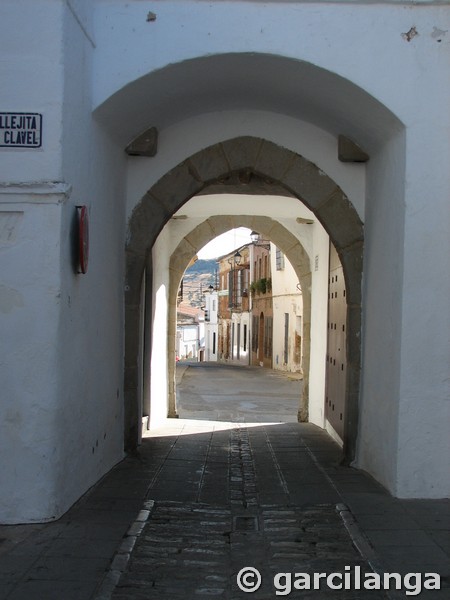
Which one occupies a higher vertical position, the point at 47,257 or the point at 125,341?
the point at 47,257

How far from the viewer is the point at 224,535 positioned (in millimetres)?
3945

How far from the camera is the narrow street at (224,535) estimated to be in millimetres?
3217

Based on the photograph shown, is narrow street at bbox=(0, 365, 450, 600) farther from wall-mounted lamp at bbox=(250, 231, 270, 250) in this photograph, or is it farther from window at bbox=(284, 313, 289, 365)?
wall-mounted lamp at bbox=(250, 231, 270, 250)

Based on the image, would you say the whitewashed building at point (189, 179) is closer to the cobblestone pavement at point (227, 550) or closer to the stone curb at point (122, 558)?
the stone curb at point (122, 558)

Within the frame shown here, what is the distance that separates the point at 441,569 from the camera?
11.1 ft

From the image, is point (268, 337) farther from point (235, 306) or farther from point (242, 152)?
point (242, 152)

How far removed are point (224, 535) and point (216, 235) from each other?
6339mm

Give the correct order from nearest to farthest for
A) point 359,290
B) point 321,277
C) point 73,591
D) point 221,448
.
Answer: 1. point 73,591
2. point 359,290
3. point 221,448
4. point 321,277

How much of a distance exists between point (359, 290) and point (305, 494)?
1760 mm

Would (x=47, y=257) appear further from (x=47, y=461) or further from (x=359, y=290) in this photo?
(x=359, y=290)

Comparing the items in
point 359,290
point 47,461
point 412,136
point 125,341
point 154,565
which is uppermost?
point 412,136

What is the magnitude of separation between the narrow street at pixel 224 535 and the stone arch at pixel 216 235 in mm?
3401

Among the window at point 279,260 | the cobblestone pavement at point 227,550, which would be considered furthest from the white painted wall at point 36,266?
the window at point 279,260

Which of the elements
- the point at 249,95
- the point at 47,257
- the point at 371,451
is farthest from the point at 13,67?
the point at 371,451
